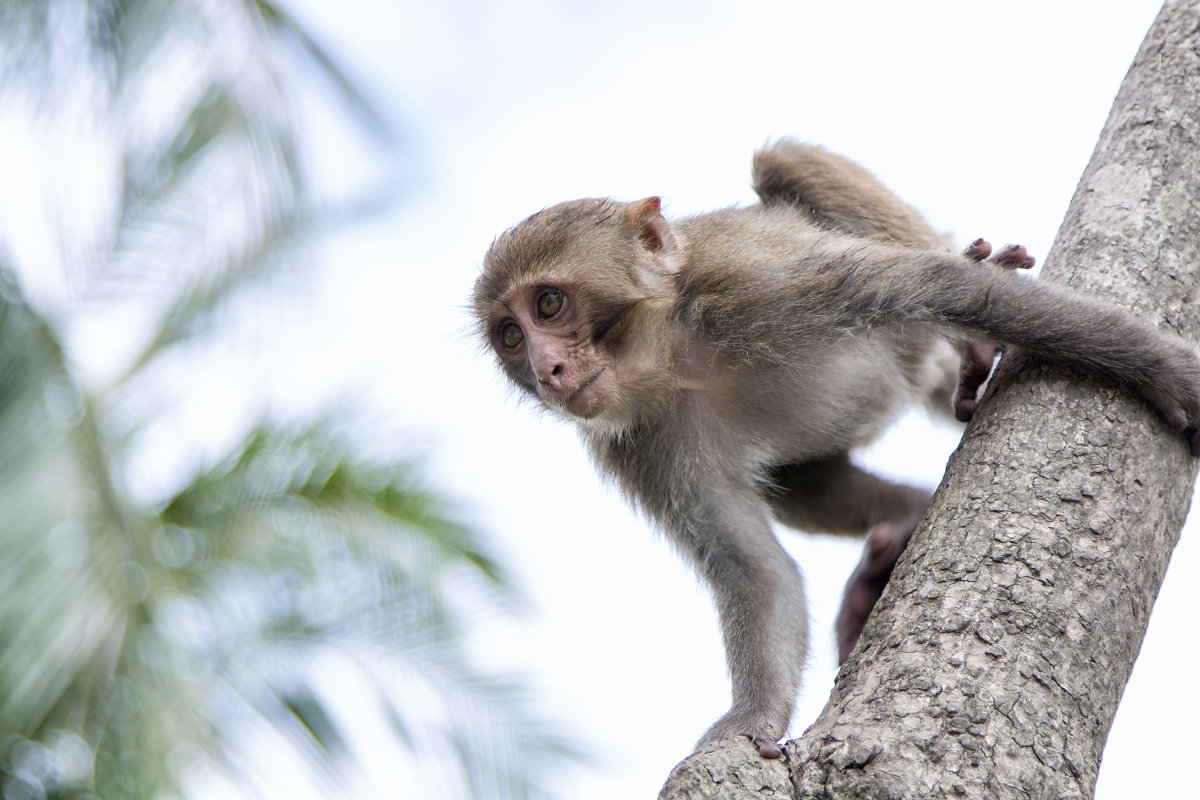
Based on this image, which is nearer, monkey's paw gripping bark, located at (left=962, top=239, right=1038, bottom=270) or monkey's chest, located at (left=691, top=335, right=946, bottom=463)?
monkey's paw gripping bark, located at (left=962, top=239, right=1038, bottom=270)

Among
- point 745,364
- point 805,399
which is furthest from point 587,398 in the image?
point 805,399

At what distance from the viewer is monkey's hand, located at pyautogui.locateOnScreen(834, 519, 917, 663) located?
15.5 ft

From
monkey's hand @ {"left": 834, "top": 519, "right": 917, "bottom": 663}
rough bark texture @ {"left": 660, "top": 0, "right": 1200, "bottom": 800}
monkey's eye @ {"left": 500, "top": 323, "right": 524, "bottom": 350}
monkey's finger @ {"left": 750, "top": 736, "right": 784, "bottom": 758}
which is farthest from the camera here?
monkey's eye @ {"left": 500, "top": 323, "right": 524, "bottom": 350}

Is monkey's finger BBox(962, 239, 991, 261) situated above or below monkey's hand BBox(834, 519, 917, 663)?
above

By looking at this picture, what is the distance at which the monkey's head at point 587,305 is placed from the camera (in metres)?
4.85

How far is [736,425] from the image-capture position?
5133mm

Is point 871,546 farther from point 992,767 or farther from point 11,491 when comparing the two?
point 11,491

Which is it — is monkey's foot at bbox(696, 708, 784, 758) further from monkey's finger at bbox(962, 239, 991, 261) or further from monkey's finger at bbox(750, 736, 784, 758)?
monkey's finger at bbox(962, 239, 991, 261)

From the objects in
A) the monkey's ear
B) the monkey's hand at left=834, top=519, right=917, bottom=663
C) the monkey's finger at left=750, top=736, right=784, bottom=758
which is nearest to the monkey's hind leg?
the monkey's hand at left=834, top=519, right=917, bottom=663

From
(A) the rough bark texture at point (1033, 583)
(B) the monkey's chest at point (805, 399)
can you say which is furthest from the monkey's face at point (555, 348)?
(A) the rough bark texture at point (1033, 583)

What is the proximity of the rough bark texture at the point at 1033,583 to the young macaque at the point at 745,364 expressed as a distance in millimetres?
598

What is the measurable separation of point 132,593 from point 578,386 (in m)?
3.32

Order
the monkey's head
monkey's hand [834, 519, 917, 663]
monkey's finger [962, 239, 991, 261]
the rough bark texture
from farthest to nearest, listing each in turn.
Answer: the monkey's head, monkey's hand [834, 519, 917, 663], monkey's finger [962, 239, 991, 261], the rough bark texture

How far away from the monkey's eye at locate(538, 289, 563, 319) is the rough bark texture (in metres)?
1.95
